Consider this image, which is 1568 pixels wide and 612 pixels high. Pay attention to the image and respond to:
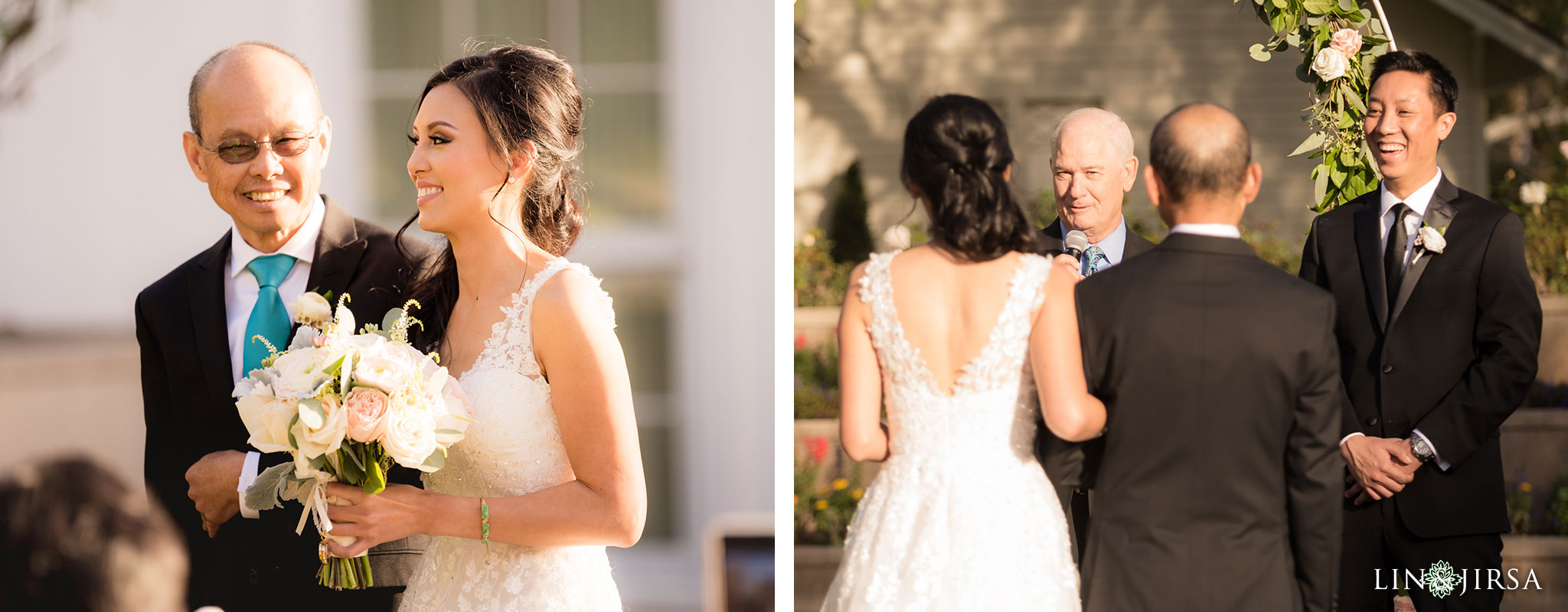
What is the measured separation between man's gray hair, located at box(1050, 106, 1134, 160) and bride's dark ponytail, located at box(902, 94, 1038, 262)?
717 millimetres

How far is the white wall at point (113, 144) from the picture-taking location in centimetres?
431

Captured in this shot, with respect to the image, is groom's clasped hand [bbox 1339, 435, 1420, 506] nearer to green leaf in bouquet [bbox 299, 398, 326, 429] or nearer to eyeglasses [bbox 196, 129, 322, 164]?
green leaf in bouquet [bbox 299, 398, 326, 429]

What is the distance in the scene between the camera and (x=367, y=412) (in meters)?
2.54

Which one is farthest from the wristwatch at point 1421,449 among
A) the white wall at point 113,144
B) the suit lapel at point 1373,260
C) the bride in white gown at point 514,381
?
the white wall at point 113,144

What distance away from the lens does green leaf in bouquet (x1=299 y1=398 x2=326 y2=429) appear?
8.21 feet

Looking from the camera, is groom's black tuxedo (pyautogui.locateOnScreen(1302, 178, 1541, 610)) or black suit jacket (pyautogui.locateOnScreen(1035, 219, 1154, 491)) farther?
groom's black tuxedo (pyautogui.locateOnScreen(1302, 178, 1541, 610))

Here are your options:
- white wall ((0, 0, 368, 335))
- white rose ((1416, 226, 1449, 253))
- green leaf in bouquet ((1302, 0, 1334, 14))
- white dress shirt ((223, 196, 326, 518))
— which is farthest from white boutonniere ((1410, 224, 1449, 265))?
white wall ((0, 0, 368, 335))

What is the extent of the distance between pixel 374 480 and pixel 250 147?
1179 mm

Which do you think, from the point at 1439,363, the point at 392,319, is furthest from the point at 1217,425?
the point at 392,319

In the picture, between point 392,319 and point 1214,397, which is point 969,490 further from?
point 392,319

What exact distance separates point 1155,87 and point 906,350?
589 centimetres

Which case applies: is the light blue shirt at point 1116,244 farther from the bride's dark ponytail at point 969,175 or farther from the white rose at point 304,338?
the white rose at point 304,338

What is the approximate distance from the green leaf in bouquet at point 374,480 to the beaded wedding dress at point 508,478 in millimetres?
201

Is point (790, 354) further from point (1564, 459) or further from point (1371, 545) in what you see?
point (1564, 459)
